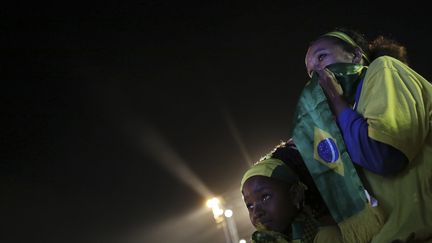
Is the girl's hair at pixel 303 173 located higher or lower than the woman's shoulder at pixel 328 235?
higher

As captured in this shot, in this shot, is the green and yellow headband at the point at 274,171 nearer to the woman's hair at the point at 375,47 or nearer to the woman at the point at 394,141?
the woman at the point at 394,141

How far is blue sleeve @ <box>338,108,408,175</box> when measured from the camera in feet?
5.75

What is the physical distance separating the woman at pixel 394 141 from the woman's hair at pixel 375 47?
0.41 metres

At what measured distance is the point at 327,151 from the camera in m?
2.00

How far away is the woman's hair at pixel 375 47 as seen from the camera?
2.36 meters

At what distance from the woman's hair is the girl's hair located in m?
0.63

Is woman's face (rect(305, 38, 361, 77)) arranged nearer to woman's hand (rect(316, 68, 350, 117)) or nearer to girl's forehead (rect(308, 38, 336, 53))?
girl's forehead (rect(308, 38, 336, 53))

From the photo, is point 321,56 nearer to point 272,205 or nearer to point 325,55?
point 325,55

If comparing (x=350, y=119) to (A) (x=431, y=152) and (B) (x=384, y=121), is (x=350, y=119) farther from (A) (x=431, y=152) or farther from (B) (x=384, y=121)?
(A) (x=431, y=152)

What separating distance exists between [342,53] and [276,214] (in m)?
0.86

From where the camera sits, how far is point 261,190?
2420 millimetres

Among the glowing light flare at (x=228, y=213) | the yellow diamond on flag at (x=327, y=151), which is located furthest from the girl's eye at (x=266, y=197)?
the glowing light flare at (x=228, y=213)

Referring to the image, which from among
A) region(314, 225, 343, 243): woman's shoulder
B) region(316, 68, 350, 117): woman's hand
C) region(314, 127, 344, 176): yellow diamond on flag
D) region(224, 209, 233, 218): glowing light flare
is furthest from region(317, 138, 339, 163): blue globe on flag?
region(224, 209, 233, 218): glowing light flare

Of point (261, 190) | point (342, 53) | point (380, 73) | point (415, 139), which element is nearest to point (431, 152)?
point (415, 139)
